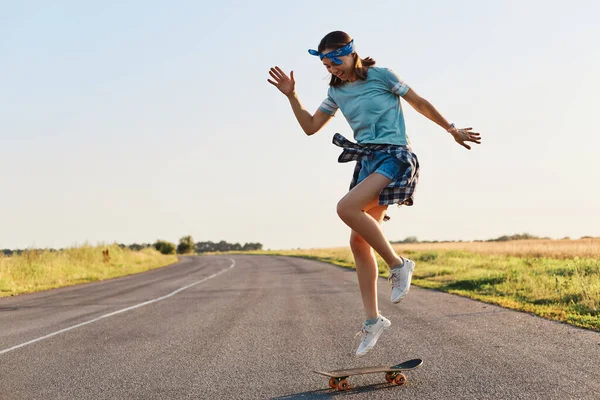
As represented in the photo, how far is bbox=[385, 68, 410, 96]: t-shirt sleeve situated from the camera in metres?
4.55

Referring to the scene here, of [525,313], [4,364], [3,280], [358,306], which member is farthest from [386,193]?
[3,280]

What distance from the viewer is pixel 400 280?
440cm

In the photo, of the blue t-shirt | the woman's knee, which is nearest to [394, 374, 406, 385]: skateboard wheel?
the woman's knee

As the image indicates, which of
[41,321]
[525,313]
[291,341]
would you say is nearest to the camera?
[291,341]

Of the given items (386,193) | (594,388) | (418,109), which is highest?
(418,109)

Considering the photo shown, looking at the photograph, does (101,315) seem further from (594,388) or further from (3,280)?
(3,280)

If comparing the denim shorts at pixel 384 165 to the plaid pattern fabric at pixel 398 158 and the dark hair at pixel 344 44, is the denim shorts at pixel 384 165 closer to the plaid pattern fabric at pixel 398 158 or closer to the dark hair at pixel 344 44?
the plaid pattern fabric at pixel 398 158

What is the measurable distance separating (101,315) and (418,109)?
783cm

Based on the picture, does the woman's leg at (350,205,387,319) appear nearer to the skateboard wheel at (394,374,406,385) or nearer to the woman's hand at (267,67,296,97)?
the skateboard wheel at (394,374,406,385)

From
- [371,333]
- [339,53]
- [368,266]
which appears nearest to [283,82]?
[339,53]

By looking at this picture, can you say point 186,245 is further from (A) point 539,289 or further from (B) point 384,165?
(B) point 384,165

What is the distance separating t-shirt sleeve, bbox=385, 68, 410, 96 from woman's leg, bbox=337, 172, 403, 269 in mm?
680

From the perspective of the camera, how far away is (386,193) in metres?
4.51

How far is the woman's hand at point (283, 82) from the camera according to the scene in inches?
197
